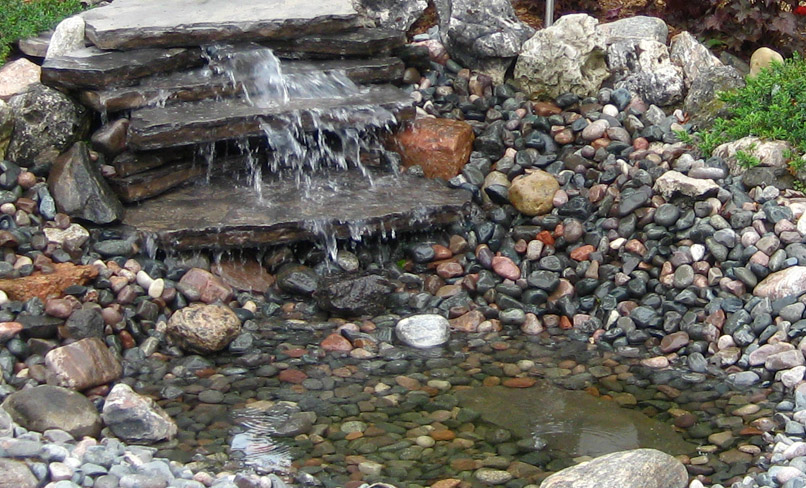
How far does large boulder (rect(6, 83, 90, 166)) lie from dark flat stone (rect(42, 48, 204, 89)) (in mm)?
108

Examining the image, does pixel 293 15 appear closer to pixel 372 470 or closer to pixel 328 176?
pixel 328 176

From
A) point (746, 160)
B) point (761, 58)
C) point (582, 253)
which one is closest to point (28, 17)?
point (582, 253)

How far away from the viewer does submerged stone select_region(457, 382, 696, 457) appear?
439 cm

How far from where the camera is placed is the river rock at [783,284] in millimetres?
5078

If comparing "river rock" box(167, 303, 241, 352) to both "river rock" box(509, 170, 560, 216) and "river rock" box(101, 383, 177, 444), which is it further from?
"river rock" box(509, 170, 560, 216)

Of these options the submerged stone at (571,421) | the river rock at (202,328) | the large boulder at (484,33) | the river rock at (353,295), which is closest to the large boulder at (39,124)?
the river rock at (202,328)

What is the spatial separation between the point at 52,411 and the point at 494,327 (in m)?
2.33

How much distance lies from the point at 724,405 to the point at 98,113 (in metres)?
3.86

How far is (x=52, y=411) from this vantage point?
4215 mm

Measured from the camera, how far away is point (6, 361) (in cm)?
468

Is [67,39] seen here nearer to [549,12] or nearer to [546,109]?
[546,109]

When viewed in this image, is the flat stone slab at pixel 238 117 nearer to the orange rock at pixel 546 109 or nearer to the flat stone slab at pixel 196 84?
the flat stone slab at pixel 196 84

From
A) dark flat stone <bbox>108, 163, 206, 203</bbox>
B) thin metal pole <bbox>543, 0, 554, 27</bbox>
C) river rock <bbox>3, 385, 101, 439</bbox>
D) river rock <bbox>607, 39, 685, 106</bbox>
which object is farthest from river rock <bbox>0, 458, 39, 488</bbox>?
thin metal pole <bbox>543, 0, 554, 27</bbox>

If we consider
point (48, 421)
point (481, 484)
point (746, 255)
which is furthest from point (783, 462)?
point (48, 421)
